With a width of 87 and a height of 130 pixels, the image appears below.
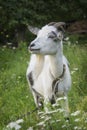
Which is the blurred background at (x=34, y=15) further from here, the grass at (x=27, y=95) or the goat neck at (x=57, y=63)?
the goat neck at (x=57, y=63)

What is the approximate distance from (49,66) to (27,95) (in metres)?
2.60

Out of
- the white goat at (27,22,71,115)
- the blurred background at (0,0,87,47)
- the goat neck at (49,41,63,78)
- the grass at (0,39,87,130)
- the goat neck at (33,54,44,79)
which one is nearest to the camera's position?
the grass at (0,39,87,130)

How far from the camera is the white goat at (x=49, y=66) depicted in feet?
21.0

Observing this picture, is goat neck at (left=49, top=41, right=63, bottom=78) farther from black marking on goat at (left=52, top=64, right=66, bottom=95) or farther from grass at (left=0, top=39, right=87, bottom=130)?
grass at (left=0, top=39, right=87, bottom=130)

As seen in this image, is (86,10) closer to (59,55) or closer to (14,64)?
(14,64)

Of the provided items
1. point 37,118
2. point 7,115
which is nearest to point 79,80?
point 7,115

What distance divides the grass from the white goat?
1.13 feet

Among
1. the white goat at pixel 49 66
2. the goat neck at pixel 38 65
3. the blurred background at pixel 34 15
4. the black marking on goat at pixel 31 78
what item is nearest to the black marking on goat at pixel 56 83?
the white goat at pixel 49 66

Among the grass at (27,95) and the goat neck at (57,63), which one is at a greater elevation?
the goat neck at (57,63)

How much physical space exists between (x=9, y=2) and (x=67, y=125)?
1300 centimetres

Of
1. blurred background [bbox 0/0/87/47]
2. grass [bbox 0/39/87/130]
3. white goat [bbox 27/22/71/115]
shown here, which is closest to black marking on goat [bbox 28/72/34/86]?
white goat [bbox 27/22/71/115]

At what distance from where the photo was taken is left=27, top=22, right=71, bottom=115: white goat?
641 cm

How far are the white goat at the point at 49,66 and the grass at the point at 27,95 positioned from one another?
1.13ft

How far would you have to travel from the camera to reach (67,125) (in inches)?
224
